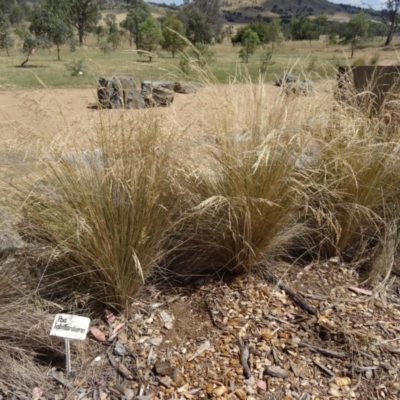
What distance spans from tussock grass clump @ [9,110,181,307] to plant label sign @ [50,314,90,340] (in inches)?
7.0

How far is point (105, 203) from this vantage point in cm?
154

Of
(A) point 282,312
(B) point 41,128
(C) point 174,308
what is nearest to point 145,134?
(B) point 41,128

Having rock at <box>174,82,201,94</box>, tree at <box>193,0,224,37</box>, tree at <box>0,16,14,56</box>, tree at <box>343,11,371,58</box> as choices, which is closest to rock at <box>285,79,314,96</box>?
rock at <box>174,82,201,94</box>

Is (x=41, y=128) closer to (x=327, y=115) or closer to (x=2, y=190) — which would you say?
(x=2, y=190)

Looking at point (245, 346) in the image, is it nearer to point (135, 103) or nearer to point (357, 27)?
point (135, 103)

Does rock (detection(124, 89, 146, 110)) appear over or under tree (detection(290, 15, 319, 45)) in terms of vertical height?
under

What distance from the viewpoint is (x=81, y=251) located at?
1545 mm

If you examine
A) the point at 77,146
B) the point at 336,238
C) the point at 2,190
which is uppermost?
the point at 77,146

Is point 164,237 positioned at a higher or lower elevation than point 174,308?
higher

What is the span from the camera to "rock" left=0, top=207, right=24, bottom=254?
1.64 m

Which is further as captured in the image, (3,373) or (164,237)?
(164,237)

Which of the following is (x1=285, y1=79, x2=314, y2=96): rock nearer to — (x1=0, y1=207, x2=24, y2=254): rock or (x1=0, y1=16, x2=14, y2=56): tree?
(x1=0, y1=207, x2=24, y2=254): rock

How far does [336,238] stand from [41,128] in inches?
55.0

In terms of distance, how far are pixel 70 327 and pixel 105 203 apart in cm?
43
